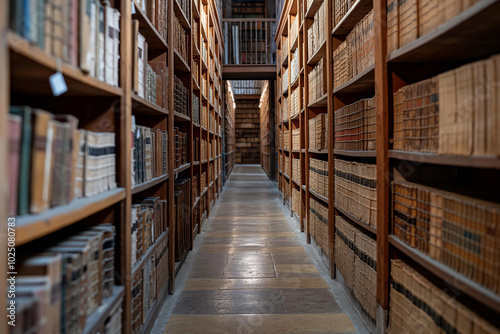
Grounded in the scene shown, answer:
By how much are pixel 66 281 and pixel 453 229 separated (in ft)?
4.11

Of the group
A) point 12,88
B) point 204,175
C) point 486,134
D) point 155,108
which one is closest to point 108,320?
point 12,88

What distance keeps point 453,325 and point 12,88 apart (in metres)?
1.68

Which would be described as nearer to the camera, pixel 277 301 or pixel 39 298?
pixel 39 298

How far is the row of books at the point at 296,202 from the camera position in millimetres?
4609

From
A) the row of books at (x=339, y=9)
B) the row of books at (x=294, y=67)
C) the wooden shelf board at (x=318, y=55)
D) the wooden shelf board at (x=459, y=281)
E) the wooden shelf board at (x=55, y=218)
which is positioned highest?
the row of books at (x=294, y=67)

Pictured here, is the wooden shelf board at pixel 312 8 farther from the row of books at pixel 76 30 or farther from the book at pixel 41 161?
the book at pixel 41 161

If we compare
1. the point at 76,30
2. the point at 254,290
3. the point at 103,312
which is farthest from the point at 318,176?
the point at 76,30

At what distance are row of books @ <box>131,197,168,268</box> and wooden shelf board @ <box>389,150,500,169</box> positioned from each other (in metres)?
1.28

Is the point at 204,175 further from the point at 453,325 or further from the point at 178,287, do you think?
the point at 453,325

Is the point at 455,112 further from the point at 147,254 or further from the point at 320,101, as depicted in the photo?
the point at 320,101

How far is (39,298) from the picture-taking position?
0.86m

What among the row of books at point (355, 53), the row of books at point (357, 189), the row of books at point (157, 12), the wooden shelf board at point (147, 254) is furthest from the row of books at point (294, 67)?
the wooden shelf board at point (147, 254)

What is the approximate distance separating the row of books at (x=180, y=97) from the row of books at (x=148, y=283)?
1.13m

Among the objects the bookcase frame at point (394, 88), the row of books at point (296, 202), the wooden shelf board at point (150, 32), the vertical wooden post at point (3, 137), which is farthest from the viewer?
the row of books at point (296, 202)
